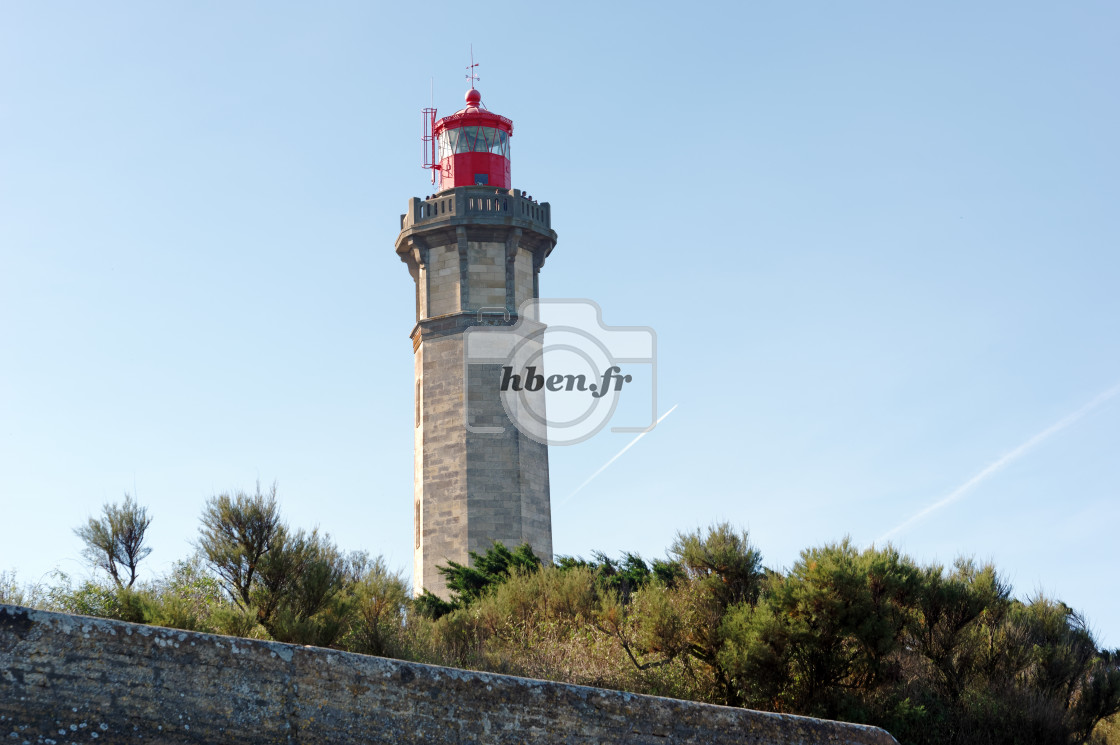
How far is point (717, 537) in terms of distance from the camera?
52.9 feet

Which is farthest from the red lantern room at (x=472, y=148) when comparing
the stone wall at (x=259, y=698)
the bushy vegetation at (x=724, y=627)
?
the stone wall at (x=259, y=698)

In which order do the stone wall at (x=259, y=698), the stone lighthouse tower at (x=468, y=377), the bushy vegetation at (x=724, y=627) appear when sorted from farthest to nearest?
the stone lighthouse tower at (x=468, y=377) < the bushy vegetation at (x=724, y=627) < the stone wall at (x=259, y=698)

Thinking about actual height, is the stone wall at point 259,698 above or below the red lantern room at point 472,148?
below

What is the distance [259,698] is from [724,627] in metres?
8.63

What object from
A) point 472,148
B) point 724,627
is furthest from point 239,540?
point 472,148

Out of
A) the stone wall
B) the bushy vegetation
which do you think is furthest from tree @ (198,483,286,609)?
the stone wall

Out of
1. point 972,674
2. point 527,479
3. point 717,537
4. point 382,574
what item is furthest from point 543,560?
point 972,674

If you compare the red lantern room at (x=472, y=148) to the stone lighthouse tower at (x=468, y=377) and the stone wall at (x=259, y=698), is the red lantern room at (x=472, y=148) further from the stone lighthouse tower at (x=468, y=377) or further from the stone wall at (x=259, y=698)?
the stone wall at (x=259, y=698)

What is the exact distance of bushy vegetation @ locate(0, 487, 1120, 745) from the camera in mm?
14102

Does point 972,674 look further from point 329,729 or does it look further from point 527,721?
point 329,729

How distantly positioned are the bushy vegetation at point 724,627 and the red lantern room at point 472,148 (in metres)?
12.9

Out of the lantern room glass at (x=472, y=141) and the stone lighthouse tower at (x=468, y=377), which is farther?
the lantern room glass at (x=472, y=141)

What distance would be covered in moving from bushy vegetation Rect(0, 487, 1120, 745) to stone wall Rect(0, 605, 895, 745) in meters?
6.26

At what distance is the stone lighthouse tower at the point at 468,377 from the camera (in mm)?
24516
